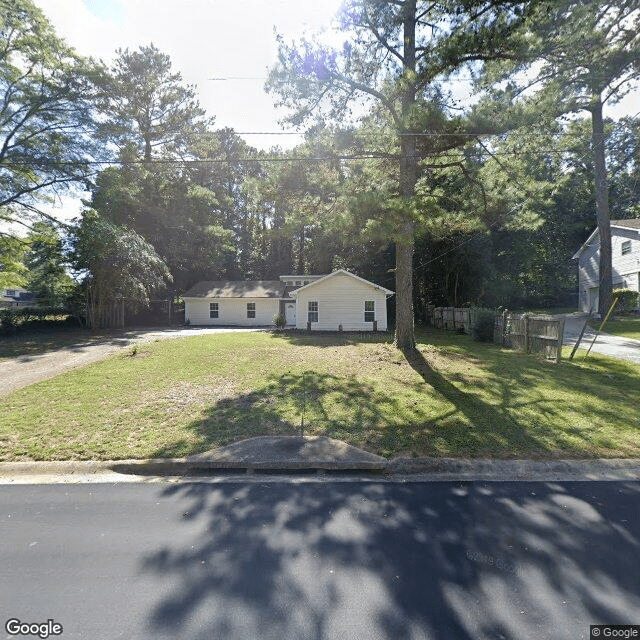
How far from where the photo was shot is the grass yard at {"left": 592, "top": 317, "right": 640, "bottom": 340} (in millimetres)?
16531

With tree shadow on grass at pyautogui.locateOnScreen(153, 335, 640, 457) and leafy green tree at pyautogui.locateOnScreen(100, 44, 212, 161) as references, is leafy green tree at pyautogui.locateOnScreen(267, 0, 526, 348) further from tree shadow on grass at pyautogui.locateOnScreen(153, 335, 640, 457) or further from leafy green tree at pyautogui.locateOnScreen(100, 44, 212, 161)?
leafy green tree at pyautogui.locateOnScreen(100, 44, 212, 161)

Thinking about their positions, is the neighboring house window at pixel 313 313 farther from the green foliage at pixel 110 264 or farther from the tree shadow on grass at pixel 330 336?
the green foliage at pixel 110 264

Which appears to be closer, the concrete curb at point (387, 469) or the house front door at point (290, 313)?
the concrete curb at point (387, 469)

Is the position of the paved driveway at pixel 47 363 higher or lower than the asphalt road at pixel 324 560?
higher

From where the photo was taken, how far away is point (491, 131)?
9.16m

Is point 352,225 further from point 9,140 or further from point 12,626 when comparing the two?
point 9,140

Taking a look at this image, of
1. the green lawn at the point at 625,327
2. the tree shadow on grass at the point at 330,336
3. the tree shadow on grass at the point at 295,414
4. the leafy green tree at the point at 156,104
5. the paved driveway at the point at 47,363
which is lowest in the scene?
the tree shadow on grass at the point at 295,414

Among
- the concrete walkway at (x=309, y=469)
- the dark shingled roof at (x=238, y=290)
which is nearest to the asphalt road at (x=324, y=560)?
the concrete walkway at (x=309, y=469)

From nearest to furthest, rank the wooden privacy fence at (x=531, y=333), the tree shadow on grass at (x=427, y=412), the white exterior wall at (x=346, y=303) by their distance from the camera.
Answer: the tree shadow on grass at (x=427, y=412), the wooden privacy fence at (x=531, y=333), the white exterior wall at (x=346, y=303)

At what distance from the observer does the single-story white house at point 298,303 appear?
24.0 metres

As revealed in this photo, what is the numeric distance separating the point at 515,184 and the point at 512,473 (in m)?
9.44

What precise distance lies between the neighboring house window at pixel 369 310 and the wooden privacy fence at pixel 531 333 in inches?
337

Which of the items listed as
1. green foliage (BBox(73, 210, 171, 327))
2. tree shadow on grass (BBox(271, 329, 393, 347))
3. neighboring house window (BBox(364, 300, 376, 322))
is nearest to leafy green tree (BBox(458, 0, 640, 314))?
tree shadow on grass (BBox(271, 329, 393, 347))

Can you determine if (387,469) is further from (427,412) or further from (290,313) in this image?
(290,313)
